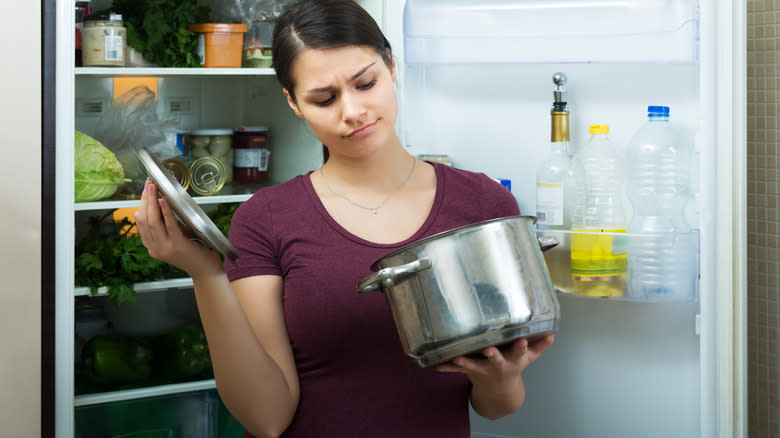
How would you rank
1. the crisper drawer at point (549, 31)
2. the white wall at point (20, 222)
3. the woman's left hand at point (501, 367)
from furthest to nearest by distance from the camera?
1. the white wall at point (20, 222)
2. the crisper drawer at point (549, 31)
3. the woman's left hand at point (501, 367)

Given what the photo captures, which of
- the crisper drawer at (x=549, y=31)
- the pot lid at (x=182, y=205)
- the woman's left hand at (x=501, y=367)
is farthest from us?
the crisper drawer at (x=549, y=31)

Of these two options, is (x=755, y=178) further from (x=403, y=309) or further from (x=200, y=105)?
(x=200, y=105)

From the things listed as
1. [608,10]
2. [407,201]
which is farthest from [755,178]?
[407,201]

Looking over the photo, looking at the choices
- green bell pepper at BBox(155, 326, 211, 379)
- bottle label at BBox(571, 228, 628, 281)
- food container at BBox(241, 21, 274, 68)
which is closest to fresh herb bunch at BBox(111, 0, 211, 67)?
food container at BBox(241, 21, 274, 68)

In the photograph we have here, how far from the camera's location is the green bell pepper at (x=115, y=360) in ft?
5.70

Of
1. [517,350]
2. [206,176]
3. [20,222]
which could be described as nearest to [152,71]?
[206,176]

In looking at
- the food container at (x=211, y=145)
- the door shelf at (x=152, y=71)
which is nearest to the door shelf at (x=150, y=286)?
the food container at (x=211, y=145)

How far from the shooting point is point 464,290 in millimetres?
769

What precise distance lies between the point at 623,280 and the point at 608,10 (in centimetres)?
49

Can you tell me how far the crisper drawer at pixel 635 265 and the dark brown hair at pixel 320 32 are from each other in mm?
508

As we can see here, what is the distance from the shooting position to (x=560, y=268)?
136 cm

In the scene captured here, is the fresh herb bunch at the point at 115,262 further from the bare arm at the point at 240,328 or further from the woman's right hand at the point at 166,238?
the woman's right hand at the point at 166,238

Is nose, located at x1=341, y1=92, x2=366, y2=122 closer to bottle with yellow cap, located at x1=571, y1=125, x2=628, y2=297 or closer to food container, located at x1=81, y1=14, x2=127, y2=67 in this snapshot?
bottle with yellow cap, located at x1=571, y1=125, x2=628, y2=297

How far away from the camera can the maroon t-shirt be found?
1.00 m
